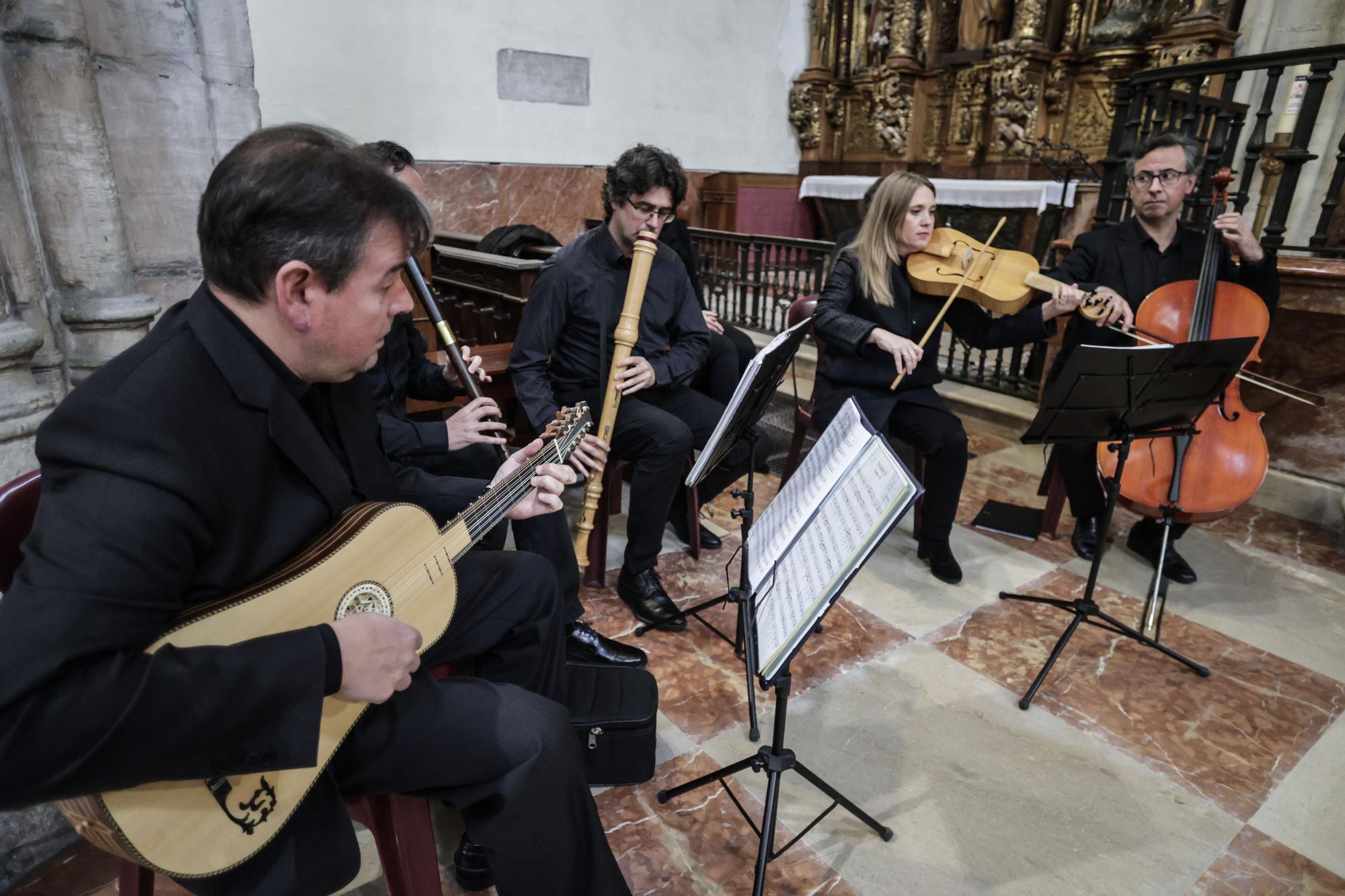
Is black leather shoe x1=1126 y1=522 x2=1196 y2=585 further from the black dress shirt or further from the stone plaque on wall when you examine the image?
the stone plaque on wall

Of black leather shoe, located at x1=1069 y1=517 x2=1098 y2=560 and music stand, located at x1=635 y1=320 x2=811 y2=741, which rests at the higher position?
music stand, located at x1=635 y1=320 x2=811 y2=741

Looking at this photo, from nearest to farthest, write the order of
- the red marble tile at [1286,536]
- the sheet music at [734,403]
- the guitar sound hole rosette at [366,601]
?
the guitar sound hole rosette at [366,601] → the sheet music at [734,403] → the red marble tile at [1286,536]

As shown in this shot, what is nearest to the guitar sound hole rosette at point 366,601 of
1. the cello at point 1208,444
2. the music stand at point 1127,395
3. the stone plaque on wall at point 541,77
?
the music stand at point 1127,395

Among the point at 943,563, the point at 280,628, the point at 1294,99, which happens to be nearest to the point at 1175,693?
the point at 943,563

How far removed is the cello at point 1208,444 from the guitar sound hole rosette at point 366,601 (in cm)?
245

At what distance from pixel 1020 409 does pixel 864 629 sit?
8.50ft

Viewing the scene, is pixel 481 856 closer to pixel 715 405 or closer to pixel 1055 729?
pixel 1055 729

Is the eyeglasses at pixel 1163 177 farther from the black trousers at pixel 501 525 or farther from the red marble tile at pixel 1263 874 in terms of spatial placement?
the black trousers at pixel 501 525

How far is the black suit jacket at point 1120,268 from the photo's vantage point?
295 cm

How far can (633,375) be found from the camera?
102 inches

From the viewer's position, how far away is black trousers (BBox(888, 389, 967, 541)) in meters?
2.93

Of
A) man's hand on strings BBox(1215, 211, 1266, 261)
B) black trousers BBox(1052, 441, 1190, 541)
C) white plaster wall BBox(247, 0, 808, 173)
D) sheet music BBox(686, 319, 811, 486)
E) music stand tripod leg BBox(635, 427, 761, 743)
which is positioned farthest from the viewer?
white plaster wall BBox(247, 0, 808, 173)

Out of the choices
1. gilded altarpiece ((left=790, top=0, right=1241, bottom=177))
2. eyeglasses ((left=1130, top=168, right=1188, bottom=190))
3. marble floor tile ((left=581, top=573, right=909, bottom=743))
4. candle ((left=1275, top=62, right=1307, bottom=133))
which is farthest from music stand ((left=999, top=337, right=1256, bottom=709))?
gilded altarpiece ((left=790, top=0, right=1241, bottom=177))

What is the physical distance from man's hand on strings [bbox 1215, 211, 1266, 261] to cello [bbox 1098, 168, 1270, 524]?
3 cm
